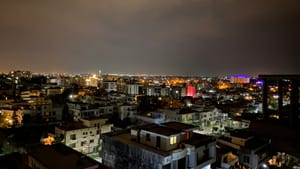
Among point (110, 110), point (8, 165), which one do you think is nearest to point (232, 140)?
point (8, 165)

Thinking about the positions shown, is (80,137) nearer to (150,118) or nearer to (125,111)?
(150,118)

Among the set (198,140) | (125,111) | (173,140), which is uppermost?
(173,140)

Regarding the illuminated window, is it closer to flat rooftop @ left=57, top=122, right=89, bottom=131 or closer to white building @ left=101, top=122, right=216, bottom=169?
white building @ left=101, top=122, right=216, bottom=169

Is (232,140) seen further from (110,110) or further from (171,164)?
(110,110)

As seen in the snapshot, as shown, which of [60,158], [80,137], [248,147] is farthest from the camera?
[80,137]

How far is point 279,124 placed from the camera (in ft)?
42.0

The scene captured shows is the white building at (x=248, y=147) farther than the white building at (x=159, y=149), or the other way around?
the white building at (x=248, y=147)

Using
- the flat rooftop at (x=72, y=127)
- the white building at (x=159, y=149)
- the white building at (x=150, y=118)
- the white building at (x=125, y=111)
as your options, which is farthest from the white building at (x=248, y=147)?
the white building at (x=125, y=111)

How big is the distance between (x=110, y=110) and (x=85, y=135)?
7.58 meters

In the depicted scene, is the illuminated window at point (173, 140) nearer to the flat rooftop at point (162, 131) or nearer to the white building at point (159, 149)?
the white building at point (159, 149)

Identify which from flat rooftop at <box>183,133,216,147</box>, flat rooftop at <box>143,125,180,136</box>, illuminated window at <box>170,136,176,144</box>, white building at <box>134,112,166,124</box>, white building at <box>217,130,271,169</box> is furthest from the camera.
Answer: white building at <box>134,112,166,124</box>

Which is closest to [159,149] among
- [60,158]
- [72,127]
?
[60,158]

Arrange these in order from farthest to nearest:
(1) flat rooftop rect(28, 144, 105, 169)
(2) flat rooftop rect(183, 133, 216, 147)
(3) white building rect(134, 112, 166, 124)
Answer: (3) white building rect(134, 112, 166, 124), (2) flat rooftop rect(183, 133, 216, 147), (1) flat rooftop rect(28, 144, 105, 169)

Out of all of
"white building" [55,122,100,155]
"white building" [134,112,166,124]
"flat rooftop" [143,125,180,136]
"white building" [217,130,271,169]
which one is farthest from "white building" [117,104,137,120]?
"flat rooftop" [143,125,180,136]
